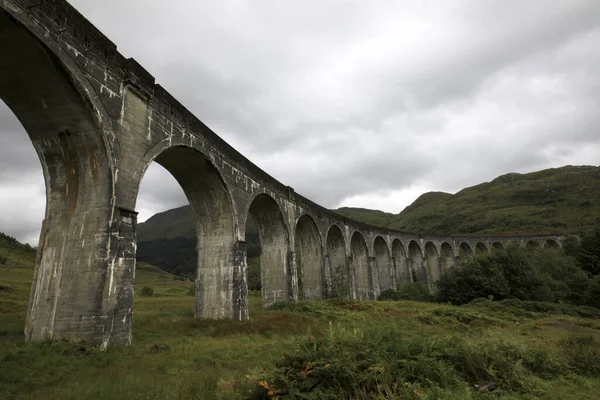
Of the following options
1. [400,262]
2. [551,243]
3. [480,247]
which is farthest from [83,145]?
[551,243]

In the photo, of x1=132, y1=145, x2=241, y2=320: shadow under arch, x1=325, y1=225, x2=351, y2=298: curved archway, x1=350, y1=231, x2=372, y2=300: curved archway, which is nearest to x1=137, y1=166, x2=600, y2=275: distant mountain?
x1=350, y1=231, x2=372, y2=300: curved archway

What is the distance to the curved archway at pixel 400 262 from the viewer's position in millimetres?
38750

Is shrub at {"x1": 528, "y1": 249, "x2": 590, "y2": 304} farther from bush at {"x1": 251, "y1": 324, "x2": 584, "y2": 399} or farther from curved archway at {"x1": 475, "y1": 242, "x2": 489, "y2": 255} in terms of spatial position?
bush at {"x1": 251, "y1": 324, "x2": 584, "y2": 399}

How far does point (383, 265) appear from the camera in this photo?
120ft

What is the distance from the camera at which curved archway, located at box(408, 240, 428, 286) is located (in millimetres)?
41844

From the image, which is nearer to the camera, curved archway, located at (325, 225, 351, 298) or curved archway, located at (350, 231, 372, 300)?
curved archway, located at (325, 225, 351, 298)

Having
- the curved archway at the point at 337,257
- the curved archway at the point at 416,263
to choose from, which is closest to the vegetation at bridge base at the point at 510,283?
the curved archway at the point at 337,257

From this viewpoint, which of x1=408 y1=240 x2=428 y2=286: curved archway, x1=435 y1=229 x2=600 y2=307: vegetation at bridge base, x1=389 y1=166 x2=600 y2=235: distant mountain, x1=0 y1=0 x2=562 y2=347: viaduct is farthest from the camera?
x1=389 y1=166 x2=600 y2=235: distant mountain

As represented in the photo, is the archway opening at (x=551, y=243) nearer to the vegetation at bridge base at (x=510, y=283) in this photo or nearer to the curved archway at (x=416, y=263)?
the curved archway at (x=416, y=263)

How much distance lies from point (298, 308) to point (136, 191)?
10536 mm

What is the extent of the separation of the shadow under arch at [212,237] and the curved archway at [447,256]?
1558 inches

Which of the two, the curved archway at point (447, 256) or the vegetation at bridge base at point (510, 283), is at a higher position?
the curved archway at point (447, 256)

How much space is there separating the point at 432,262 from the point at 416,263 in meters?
4.14

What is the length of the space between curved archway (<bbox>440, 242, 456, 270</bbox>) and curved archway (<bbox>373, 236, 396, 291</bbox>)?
15.1 m
